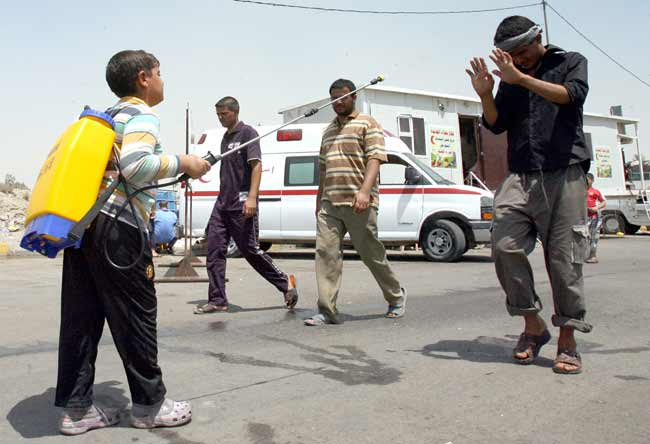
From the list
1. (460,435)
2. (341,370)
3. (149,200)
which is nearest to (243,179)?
(341,370)

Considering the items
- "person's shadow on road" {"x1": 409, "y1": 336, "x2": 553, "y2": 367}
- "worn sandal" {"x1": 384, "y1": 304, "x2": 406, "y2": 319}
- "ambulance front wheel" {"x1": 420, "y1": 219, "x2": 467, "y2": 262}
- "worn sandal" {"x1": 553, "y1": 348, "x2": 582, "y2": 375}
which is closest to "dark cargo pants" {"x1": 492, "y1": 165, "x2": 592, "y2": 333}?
"worn sandal" {"x1": 553, "y1": 348, "x2": 582, "y2": 375}

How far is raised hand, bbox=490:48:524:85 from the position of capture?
3.61m

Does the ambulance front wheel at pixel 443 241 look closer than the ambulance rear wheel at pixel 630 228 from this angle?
Yes

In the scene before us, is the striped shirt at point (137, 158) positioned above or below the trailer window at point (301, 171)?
below

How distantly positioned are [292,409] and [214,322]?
265cm

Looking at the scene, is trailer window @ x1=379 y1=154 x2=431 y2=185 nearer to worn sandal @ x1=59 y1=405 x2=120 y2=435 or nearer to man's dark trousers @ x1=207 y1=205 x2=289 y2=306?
man's dark trousers @ x1=207 y1=205 x2=289 y2=306

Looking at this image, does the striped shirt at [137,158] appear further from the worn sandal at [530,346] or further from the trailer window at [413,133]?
the trailer window at [413,133]

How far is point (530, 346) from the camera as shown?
13.3 ft

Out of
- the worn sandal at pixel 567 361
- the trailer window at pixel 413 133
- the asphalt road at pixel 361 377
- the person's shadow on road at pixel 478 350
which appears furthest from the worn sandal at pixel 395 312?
the trailer window at pixel 413 133

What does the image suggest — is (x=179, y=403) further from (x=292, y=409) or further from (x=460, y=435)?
(x=460, y=435)

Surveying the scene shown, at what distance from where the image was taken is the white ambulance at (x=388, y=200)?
467 inches

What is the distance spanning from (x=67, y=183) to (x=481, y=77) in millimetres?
2404

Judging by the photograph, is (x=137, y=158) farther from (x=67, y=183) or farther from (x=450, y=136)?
(x=450, y=136)

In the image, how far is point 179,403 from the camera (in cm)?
306
